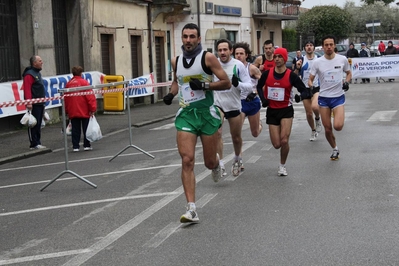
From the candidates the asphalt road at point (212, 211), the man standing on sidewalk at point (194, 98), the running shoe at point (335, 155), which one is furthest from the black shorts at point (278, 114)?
the man standing on sidewalk at point (194, 98)

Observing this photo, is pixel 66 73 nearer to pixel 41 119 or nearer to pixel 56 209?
pixel 41 119

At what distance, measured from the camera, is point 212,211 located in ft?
25.1

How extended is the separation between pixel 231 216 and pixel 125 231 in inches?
44.7

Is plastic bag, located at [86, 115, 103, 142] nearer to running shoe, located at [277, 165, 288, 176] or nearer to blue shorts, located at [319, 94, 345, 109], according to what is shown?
blue shorts, located at [319, 94, 345, 109]

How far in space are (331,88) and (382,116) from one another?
6.75 m

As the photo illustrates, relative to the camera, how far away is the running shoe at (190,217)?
6.95 m

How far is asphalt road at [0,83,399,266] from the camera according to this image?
601 centimetres

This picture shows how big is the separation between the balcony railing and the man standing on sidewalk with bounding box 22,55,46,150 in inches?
1232

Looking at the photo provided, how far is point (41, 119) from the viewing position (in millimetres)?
14469

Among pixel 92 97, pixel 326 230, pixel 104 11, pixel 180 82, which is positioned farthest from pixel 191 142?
pixel 104 11

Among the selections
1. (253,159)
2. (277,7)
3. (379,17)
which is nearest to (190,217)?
(253,159)

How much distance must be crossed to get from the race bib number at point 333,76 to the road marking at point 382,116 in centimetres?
576

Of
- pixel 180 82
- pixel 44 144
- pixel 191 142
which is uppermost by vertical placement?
pixel 180 82

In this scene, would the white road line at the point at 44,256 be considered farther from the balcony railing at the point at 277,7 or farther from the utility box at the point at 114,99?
the balcony railing at the point at 277,7
